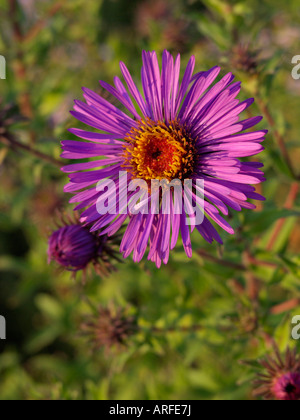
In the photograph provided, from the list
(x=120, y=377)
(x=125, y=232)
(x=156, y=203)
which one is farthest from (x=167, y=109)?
(x=120, y=377)

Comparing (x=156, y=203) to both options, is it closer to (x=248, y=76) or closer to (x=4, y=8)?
(x=248, y=76)

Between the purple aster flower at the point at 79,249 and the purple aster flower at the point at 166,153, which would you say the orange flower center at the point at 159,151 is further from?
the purple aster flower at the point at 79,249

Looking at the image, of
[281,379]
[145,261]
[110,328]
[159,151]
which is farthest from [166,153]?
[281,379]

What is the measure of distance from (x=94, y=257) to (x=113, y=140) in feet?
1.77

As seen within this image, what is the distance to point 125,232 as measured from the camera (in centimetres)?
162

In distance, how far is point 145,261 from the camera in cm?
181

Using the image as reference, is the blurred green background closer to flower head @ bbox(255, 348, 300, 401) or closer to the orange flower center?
flower head @ bbox(255, 348, 300, 401)

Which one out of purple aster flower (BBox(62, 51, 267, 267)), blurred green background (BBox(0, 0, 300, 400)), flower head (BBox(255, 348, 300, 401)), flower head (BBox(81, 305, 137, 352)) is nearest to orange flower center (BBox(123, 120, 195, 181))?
purple aster flower (BBox(62, 51, 267, 267))

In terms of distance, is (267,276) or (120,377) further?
(120,377)

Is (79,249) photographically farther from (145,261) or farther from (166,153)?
(166,153)

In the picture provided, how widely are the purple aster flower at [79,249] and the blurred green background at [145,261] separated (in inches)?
7.6

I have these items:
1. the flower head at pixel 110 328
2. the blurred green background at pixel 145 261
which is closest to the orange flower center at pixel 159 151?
the blurred green background at pixel 145 261

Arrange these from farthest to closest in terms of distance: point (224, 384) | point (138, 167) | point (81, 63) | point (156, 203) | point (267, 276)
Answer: point (81, 63) → point (224, 384) → point (267, 276) → point (138, 167) → point (156, 203)

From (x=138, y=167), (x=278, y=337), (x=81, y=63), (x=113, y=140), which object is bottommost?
(x=278, y=337)
